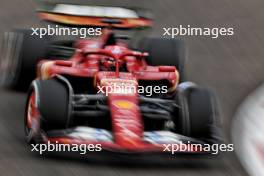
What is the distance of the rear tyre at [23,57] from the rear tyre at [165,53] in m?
0.91

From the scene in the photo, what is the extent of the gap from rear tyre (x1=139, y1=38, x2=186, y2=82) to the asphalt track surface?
1.40ft

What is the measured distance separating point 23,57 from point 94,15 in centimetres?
72

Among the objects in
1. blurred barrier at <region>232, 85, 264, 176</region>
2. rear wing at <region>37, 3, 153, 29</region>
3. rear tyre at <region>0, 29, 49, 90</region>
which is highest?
rear wing at <region>37, 3, 153, 29</region>

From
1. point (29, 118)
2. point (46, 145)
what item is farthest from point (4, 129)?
point (46, 145)

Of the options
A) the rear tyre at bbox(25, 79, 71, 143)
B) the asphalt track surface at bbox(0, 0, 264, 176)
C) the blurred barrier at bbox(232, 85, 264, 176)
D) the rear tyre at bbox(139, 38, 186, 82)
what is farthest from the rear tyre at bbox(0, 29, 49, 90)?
the blurred barrier at bbox(232, 85, 264, 176)

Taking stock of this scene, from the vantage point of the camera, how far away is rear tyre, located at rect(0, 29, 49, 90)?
253 inches

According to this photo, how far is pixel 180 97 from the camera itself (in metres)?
4.93

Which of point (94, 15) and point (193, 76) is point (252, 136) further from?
point (193, 76)

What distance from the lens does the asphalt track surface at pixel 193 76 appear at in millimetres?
4508

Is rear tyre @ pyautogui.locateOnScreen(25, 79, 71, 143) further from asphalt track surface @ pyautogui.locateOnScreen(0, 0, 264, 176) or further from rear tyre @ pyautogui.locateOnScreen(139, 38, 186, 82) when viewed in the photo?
rear tyre @ pyautogui.locateOnScreen(139, 38, 186, 82)

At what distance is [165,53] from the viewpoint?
21.1ft

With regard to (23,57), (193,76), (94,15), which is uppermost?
(94,15)

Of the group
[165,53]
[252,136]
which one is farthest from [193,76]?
[252,136]

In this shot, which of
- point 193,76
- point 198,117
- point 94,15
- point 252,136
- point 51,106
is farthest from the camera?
point 193,76
